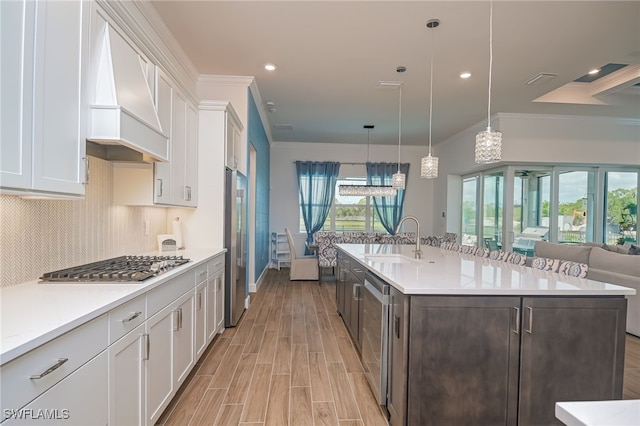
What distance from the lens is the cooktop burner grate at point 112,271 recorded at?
5.28ft

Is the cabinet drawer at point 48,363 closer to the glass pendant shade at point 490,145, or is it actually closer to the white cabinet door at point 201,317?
the white cabinet door at point 201,317

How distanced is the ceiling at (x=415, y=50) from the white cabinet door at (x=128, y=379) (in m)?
2.65

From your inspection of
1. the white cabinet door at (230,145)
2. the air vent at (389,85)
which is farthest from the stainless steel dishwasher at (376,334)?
the air vent at (389,85)

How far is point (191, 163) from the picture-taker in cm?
314

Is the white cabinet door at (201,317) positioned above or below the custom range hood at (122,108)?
below

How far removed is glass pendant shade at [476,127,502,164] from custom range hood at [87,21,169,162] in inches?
95.0

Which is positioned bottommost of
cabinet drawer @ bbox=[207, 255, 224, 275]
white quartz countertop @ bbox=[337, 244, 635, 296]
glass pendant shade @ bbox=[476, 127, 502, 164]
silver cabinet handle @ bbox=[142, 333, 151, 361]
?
silver cabinet handle @ bbox=[142, 333, 151, 361]

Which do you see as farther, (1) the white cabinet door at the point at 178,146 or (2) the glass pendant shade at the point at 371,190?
(2) the glass pendant shade at the point at 371,190

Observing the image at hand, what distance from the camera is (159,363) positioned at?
1762 millimetres

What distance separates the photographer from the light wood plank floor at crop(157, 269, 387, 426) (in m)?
1.98

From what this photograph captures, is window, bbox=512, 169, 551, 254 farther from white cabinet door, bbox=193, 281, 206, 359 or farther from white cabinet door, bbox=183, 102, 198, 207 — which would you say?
white cabinet door, bbox=193, 281, 206, 359

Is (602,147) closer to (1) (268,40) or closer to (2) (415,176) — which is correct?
(2) (415,176)

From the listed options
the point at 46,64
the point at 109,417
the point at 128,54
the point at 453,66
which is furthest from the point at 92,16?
the point at 453,66

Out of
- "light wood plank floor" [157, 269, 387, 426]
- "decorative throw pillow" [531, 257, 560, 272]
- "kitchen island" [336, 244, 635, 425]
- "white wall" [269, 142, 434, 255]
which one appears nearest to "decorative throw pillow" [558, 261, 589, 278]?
"decorative throw pillow" [531, 257, 560, 272]
